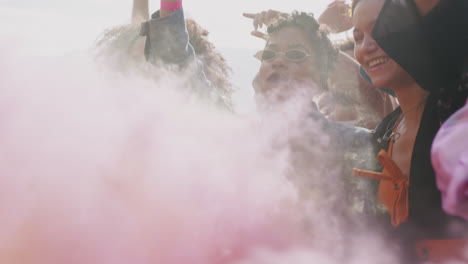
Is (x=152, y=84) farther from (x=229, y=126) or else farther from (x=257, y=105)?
(x=257, y=105)

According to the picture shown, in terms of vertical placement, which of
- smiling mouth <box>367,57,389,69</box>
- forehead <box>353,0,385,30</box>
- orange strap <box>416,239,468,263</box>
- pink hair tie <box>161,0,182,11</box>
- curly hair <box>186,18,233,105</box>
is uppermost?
forehead <box>353,0,385,30</box>

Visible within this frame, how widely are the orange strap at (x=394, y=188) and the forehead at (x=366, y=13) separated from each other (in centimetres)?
53

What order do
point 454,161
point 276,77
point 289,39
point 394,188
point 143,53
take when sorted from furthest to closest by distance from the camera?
point 143,53 < point 289,39 < point 276,77 < point 394,188 < point 454,161

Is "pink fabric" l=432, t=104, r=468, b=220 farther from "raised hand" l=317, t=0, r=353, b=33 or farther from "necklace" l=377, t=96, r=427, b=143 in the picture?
"raised hand" l=317, t=0, r=353, b=33

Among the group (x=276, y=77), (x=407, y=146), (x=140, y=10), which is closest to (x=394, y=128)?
(x=407, y=146)

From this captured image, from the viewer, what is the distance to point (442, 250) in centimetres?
152

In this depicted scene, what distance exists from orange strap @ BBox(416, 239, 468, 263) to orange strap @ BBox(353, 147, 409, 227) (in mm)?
117

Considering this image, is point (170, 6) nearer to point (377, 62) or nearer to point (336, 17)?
point (377, 62)

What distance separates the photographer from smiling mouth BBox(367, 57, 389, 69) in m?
1.83

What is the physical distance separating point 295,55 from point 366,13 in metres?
0.86

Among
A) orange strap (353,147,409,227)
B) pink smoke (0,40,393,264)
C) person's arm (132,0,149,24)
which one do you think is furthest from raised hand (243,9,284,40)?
orange strap (353,147,409,227)

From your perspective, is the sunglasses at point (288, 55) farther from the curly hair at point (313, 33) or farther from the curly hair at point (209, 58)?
the curly hair at point (209, 58)

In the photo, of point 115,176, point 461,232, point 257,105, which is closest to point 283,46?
point 257,105

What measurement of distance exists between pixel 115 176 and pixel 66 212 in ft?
0.77
